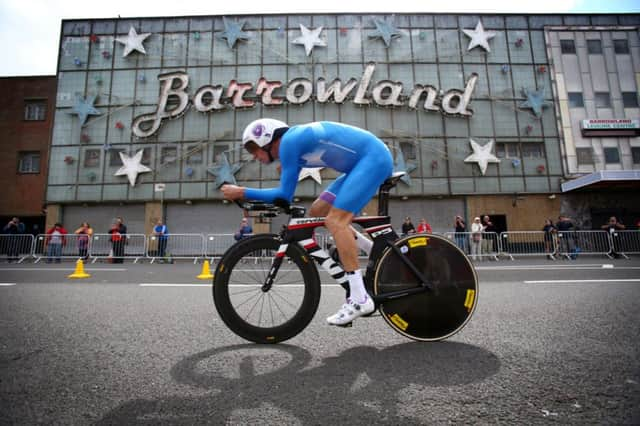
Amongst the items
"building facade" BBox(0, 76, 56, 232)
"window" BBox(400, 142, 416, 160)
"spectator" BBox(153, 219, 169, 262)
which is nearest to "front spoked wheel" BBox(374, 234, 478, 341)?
"spectator" BBox(153, 219, 169, 262)

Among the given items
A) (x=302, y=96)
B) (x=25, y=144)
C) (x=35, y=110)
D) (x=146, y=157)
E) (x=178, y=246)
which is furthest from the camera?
(x=35, y=110)

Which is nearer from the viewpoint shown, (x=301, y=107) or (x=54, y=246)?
(x=54, y=246)

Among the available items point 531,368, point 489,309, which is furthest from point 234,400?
point 489,309

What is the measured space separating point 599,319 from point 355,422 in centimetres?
267

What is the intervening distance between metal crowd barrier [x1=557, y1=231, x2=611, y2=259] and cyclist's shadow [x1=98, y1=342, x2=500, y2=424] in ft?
49.3

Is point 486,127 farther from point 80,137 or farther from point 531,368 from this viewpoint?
point 80,137

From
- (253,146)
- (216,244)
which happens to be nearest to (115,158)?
(216,244)

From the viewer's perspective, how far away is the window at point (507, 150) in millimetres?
22547

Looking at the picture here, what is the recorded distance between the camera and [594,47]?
2408 centimetres

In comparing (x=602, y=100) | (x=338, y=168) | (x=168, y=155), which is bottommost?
(x=338, y=168)

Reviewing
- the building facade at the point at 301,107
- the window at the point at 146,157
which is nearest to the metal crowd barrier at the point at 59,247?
the building facade at the point at 301,107

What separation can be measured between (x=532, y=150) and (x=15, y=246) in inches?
1140

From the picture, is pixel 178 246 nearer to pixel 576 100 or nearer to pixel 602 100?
pixel 576 100

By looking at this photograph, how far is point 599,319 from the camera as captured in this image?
2.77 metres
